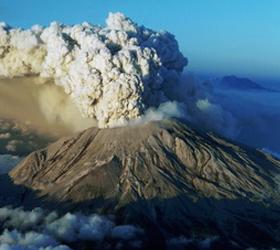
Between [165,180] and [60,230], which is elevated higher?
[165,180]

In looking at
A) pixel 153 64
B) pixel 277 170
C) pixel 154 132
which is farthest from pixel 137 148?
pixel 277 170

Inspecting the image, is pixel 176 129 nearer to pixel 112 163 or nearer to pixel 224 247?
pixel 112 163

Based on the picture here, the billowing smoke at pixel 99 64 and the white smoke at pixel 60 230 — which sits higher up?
the billowing smoke at pixel 99 64

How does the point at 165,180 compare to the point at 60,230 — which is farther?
the point at 165,180

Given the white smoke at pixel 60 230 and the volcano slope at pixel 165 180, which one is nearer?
the white smoke at pixel 60 230
